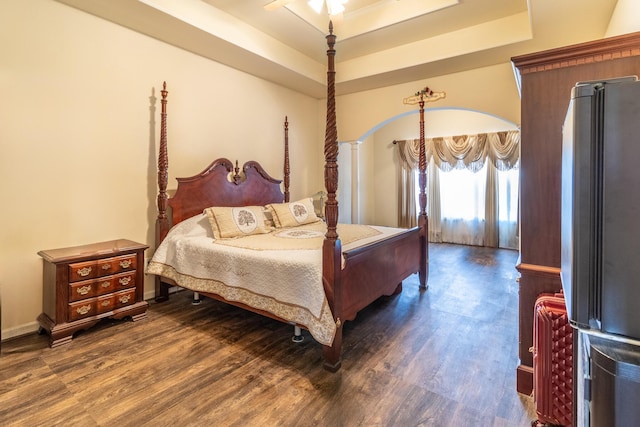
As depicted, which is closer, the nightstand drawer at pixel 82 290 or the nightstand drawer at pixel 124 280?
the nightstand drawer at pixel 82 290

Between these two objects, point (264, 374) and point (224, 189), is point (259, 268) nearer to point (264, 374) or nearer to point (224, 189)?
point (264, 374)

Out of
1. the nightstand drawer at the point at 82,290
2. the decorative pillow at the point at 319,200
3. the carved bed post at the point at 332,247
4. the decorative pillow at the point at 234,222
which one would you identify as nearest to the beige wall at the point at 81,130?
the nightstand drawer at the point at 82,290

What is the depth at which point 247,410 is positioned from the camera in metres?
1.75

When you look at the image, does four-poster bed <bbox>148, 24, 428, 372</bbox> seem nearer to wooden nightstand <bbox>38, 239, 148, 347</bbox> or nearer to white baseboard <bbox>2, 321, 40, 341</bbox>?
wooden nightstand <bbox>38, 239, 148, 347</bbox>

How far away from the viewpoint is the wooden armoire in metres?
1.65

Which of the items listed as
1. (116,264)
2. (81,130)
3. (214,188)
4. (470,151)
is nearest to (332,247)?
(116,264)

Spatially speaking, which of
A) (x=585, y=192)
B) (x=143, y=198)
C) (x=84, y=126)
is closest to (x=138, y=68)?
(x=84, y=126)

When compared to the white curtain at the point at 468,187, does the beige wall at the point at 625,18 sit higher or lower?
higher

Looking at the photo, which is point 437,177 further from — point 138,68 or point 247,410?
point 247,410

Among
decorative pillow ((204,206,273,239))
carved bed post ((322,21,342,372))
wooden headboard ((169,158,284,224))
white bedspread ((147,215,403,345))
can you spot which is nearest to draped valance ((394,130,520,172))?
wooden headboard ((169,158,284,224))

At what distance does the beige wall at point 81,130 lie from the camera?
2.55 metres

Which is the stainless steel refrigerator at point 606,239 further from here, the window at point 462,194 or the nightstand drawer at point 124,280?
the window at point 462,194

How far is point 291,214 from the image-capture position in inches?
162

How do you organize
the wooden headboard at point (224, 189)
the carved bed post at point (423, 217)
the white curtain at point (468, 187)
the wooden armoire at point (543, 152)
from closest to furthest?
the wooden armoire at point (543, 152) < the wooden headboard at point (224, 189) < the carved bed post at point (423, 217) < the white curtain at point (468, 187)
